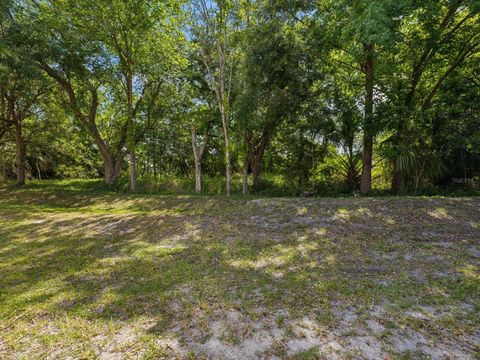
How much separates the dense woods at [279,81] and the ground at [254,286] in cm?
312

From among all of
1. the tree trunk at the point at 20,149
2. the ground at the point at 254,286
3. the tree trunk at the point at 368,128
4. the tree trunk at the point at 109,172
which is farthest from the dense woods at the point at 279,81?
the ground at the point at 254,286

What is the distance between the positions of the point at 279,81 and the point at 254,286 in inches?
256

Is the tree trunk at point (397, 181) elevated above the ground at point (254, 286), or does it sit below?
above

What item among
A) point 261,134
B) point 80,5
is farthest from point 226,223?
point 80,5

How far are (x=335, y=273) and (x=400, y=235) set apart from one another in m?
1.76

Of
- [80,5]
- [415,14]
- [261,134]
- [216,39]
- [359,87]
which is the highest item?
[80,5]

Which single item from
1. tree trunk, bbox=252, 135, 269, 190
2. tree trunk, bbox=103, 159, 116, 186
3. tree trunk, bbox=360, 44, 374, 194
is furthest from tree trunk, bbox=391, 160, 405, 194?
tree trunk, bbox=103, 159, 116, 186

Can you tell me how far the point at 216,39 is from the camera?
7992 mm

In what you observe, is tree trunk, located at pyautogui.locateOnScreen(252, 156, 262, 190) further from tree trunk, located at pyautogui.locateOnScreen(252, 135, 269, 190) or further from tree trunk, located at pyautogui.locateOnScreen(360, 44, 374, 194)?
tree trunk, located at pyautogui.locateOnScreen(360, 44, 374, 194)

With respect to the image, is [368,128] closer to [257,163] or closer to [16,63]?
[257,163]

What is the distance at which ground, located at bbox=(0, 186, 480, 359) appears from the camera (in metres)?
1.80

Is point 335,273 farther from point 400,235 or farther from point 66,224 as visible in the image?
point 66,224

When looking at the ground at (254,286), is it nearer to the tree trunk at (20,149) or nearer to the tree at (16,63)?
the tree at (16,63)

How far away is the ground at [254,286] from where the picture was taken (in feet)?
5.91
